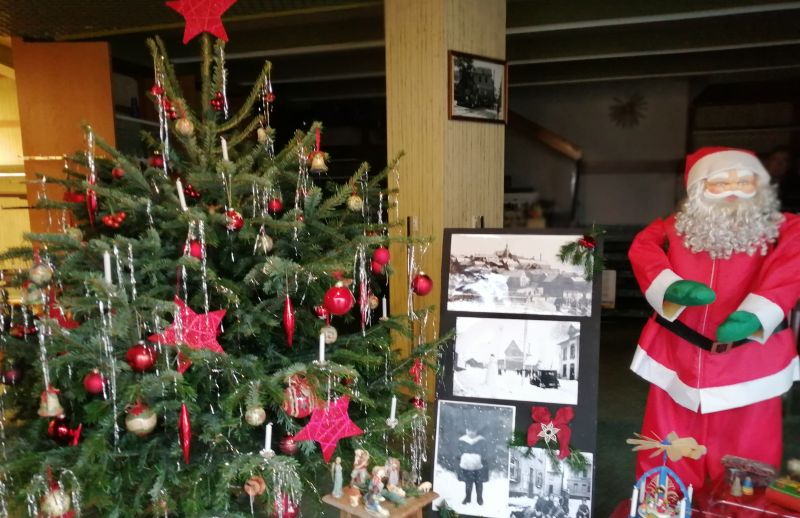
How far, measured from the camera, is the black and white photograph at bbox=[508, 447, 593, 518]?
1695mm

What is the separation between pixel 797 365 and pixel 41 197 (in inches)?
89.2

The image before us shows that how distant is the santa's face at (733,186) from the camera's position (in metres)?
1.70

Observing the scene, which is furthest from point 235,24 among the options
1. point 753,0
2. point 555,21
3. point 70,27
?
point 753,0

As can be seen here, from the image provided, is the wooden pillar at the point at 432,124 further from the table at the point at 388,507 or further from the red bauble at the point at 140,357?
the red bauble at the point at 140,357

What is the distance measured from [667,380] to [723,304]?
0.29 m

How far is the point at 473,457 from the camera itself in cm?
180

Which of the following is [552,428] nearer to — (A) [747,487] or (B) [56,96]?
(A) [747,487]

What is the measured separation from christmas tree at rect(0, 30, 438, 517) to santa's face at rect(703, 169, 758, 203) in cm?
99

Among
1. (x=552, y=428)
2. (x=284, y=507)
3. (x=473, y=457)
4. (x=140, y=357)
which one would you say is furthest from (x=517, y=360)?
(x=140, y=357)

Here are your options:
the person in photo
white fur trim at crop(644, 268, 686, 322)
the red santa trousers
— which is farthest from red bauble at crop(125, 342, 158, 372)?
the red santa trousers

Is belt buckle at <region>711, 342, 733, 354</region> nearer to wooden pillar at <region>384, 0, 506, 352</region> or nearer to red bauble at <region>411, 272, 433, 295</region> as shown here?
red bauble at <region>411, 272, 433, 295</region>

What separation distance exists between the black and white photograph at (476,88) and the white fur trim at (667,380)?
1445mm

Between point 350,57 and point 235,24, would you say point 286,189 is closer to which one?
point 235,24

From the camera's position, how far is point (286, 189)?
5.45 ft
